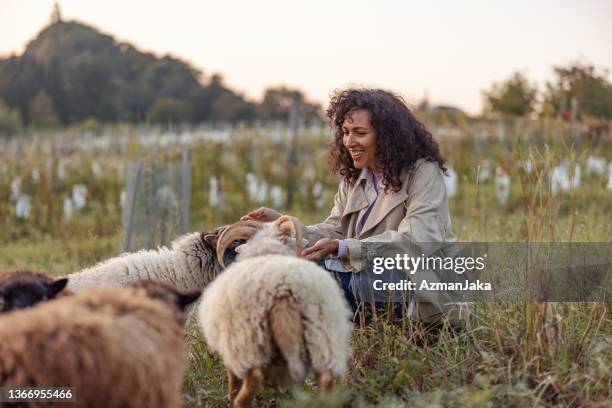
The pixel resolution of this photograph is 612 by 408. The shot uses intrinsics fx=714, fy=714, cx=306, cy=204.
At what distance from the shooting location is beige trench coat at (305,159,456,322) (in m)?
4.73

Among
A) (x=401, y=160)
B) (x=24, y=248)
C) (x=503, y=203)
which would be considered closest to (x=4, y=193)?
(x=24, y=248)

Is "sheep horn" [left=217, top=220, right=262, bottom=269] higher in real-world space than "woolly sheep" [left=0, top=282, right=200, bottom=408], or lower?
higher

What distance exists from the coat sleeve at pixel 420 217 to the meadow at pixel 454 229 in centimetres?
29

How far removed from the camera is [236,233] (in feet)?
15.1

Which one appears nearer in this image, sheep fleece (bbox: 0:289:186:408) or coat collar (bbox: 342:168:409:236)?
sheep fleece (bbox: 0:289:186:408)

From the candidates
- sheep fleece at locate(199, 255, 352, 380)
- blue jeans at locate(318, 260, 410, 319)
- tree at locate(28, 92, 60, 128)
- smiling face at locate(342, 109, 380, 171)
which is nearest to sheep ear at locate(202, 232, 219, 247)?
blue jeans at locate(318, 260, 410, 319)

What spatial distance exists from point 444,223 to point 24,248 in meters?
7.36

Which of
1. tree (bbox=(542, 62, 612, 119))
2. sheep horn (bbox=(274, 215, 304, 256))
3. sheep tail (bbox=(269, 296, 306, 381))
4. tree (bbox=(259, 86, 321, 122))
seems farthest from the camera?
tree (bbox=(259, 86, 321, 122))

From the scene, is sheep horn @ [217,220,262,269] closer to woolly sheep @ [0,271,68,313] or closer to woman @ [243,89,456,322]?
woman @ [243,89,456,322]

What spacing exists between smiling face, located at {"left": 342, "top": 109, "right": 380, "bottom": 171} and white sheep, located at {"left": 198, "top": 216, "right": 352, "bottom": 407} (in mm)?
1698

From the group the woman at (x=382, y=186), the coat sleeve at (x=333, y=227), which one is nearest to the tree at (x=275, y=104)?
the coat sleeve at (x=333, y=227)

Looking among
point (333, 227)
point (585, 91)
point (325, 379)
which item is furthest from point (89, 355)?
point (585, 91)

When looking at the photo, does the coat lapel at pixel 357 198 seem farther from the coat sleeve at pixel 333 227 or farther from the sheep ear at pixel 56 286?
the sheep ear at pixel 56 286

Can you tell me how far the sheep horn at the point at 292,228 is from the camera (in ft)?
14.1
